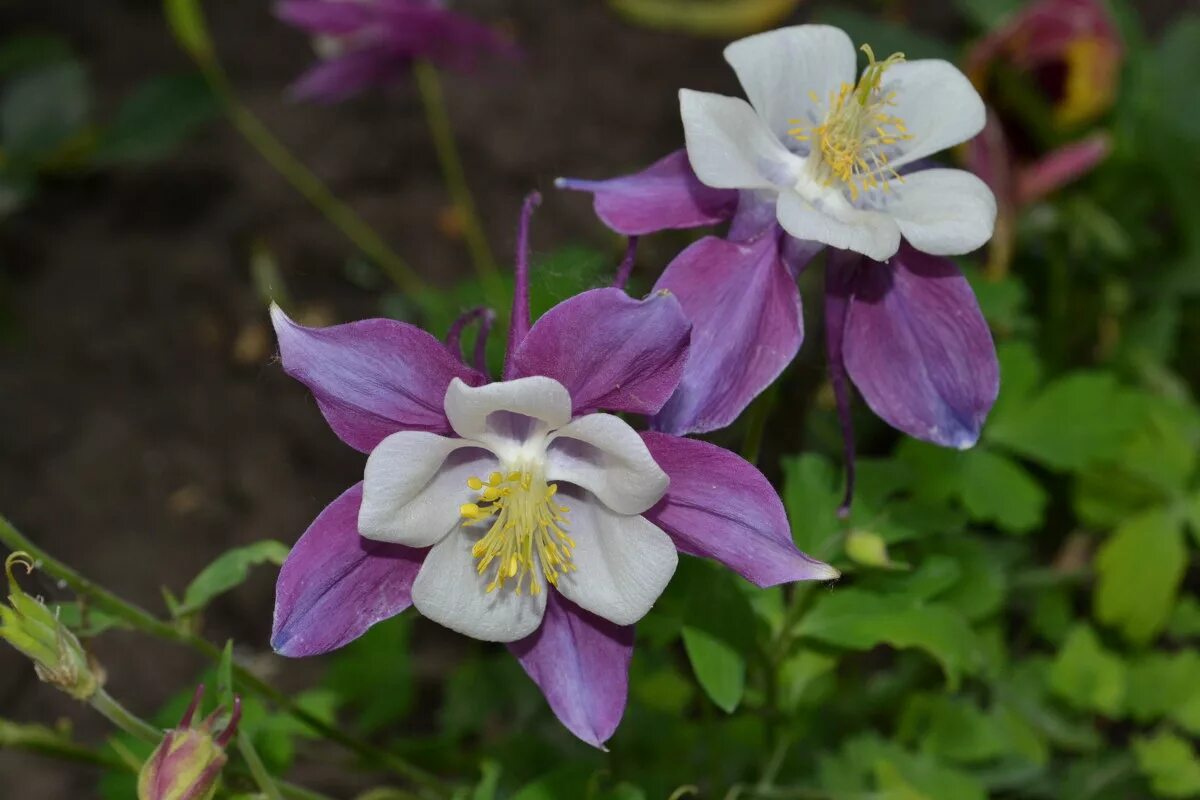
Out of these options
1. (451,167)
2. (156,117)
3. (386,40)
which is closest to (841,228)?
(386,40)

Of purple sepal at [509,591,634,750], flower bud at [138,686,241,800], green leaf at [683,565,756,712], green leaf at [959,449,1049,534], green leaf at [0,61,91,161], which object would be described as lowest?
green leaf at [0,61,91,161]

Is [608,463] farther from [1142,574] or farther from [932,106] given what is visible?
[1142,574]

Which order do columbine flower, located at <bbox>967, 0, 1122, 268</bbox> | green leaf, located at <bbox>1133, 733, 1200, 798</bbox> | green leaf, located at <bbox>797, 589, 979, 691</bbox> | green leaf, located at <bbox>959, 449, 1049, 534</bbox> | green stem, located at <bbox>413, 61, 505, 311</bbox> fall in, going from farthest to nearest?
green stem, located at <bbox>413, 61, 505, 311</bbox>
columbine flower, located at <bbox>967, 0, 1122, 268</bbox>
green leaf, located at <bbox>1133, 733, 1200, 798</bbox>
green leaf, located at <bbox>959, 449, 1049, 534</bbox>
green leaf, located at <bbox>797, 589, 979, 691</bbox>

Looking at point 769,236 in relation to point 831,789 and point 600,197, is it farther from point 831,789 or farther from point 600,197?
point 831,789

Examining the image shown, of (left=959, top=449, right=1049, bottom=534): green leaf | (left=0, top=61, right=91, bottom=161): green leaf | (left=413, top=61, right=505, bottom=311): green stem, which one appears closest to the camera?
(left=959, top=449, right=1049, bottom=534): green leaf

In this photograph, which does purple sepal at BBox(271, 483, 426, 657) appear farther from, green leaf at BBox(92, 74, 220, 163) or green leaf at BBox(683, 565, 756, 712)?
green leaf at BBox(92, 74, 220, 163)

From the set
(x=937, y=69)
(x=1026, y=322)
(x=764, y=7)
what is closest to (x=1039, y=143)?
(x=1026, y=322)

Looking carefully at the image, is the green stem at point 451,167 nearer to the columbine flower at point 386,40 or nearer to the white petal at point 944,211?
the columbine flower at point 386,40

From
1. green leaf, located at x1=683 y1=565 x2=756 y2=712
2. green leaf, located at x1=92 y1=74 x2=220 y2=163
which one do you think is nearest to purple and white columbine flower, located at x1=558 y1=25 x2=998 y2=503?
green leaf, located at x1=683 y1=565 x2=756 y2=712
